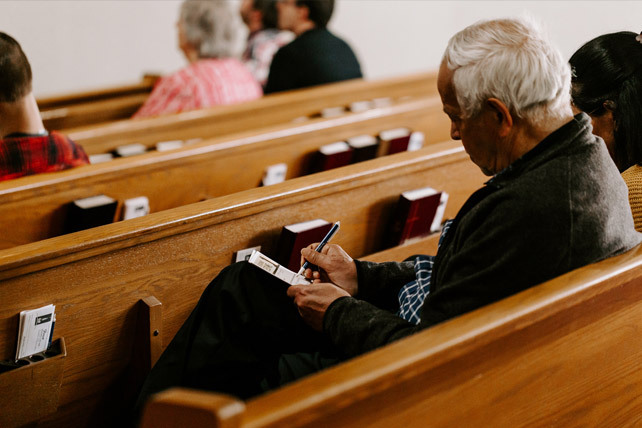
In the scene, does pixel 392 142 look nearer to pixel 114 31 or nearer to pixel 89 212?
pixel 89 212

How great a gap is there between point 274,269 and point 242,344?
0.56 ft

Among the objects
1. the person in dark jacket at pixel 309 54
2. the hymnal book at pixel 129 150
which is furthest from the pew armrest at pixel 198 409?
the person in dark jacket at pixel 309 54

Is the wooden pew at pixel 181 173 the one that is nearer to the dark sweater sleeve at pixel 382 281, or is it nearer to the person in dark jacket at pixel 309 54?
the dark sweater sleeve at pixel 382 281

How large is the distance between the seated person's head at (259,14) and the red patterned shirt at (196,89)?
1116 mm

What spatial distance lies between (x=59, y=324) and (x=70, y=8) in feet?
11.8

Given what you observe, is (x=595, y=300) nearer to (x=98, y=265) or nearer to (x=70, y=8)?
(x=98, y=265)

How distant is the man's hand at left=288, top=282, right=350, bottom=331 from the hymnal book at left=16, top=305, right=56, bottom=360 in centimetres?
50

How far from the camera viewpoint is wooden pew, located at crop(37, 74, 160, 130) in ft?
10.7

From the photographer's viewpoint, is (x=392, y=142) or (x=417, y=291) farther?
(x=392, y=142)

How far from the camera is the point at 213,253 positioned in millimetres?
1660

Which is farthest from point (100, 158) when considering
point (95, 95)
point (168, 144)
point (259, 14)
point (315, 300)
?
point (259, 14)

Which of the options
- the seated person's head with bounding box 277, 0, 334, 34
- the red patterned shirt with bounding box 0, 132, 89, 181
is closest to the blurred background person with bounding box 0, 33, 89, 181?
the red patterned shirt with bounding box 0, 132, 89, 181

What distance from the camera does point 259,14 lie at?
174 inches

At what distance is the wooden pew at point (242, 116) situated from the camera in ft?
8.11
